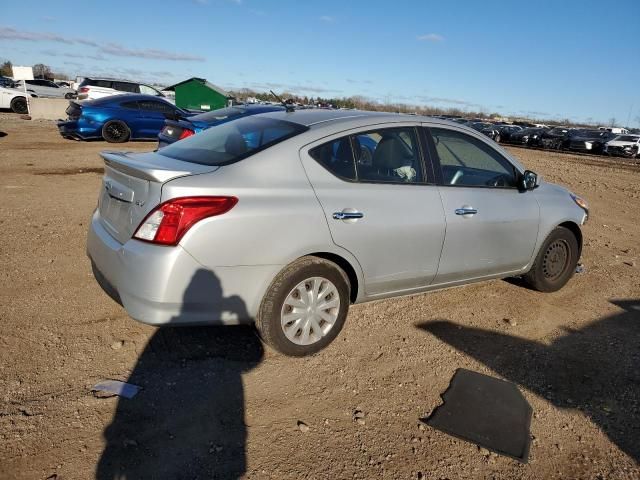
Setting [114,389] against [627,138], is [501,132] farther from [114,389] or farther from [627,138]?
[114,389]

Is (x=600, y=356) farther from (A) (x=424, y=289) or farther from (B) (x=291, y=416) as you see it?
(B) (x=291, y=416)

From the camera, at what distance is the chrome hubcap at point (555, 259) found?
4998 mm

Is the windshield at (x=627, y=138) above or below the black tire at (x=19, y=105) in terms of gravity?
above

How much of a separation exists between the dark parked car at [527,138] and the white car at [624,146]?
576 cm

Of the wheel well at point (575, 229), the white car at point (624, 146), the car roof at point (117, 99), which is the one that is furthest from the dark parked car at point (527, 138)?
the wheel well at point (575, 229)

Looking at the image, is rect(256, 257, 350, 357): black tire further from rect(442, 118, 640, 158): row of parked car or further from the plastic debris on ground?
rect(442, 118, 640, 158): row of parked car

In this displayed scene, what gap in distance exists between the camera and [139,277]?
2936 millimetres

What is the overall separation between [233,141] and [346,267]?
1.24 m

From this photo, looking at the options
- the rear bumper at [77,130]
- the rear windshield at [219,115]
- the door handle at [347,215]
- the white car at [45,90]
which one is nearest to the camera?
the door handle at [347,215]

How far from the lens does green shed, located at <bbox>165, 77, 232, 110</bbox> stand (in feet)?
88.5

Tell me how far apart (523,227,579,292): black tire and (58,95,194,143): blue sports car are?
11.0 metres

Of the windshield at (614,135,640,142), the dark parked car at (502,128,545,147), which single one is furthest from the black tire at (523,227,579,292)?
the dark parked car at (502,128,545,147)

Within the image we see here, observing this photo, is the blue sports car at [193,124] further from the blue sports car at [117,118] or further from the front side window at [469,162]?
the blue sports car at [117,118]

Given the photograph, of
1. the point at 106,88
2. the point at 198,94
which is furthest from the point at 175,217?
the point at 198,94
